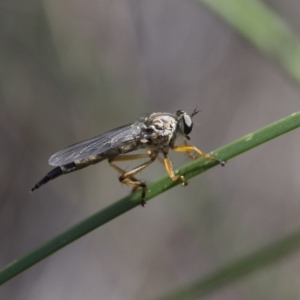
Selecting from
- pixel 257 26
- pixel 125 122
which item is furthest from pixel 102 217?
pixel 125 122

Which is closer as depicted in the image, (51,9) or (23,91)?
(51,9)

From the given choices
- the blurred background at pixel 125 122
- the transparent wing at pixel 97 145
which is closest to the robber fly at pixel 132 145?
the transparent wing at pixel 97 145

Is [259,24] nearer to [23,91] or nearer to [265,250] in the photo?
[265,250]

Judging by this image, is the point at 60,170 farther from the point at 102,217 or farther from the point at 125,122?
the point at 125,122

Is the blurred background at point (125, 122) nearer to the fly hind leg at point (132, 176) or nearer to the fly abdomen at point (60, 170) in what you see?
the fly hind leg at point (132, 176)

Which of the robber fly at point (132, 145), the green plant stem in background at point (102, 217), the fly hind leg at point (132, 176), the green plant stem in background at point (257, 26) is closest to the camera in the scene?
the green plant stem in background at point (102, 217)

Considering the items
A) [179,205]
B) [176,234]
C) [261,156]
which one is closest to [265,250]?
[179,205]

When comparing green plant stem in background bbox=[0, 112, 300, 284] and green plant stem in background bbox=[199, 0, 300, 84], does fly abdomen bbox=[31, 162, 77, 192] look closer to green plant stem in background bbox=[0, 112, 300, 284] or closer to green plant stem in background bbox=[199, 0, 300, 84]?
green plant stem in background bbox=[0, 112, 300, 284]
